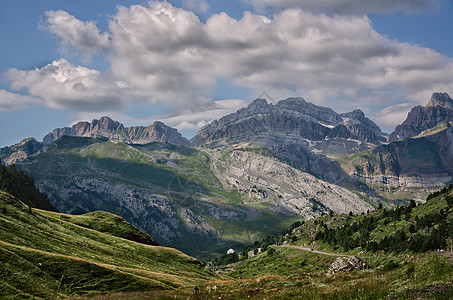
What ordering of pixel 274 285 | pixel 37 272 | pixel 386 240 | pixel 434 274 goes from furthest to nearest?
pixel 386 240 < pixel 37 272 < pixel 274 285 < pixel 434 274

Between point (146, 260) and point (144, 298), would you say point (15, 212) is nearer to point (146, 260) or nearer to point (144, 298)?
point (146, 260)

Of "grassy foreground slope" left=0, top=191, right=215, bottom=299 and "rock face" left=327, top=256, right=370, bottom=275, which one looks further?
"rock face" left=327, top=256, right=370, bottom=275

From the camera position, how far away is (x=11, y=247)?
4759 centimetres

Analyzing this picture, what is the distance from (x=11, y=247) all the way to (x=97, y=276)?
14.6 meters

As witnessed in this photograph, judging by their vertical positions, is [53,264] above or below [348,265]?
above

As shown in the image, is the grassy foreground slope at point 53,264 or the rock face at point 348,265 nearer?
the grassy foreground slope at point 53,264

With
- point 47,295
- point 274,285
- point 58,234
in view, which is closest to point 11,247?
point 47,295

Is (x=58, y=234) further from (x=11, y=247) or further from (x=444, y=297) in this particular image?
(x=444, y=297)

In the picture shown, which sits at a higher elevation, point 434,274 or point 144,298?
point 434,274

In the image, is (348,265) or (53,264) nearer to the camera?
(53,264)

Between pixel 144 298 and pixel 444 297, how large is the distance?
27859 millimetres

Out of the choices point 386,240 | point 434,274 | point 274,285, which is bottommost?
point 386,240

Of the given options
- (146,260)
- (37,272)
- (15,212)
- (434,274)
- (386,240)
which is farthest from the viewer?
(386,240)

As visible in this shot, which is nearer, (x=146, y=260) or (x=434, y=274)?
(x=434, y=274)
